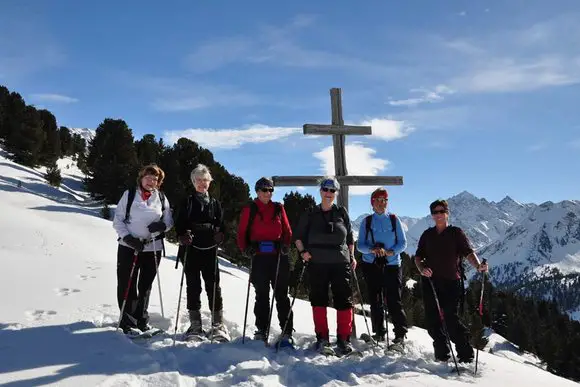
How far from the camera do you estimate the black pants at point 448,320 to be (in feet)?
20.6

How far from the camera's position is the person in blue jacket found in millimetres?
7098

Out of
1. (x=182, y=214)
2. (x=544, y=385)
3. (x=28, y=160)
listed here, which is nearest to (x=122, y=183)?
(x=28, y=160)

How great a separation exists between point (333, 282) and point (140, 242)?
280 cm

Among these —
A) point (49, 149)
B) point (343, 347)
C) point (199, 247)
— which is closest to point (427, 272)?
point (343, 347)

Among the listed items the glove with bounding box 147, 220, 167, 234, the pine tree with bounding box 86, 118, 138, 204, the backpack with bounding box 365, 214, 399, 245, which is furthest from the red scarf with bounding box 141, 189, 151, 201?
the pine tree with bounding box 86, 118, 138, 204

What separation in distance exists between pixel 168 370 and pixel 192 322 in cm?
151

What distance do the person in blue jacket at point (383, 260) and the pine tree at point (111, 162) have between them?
92.3 ft

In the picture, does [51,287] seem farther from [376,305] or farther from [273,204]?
[376,305]

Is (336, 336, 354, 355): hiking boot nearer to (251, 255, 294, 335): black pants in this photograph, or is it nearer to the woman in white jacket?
(251, 255, 294, 335): black pants

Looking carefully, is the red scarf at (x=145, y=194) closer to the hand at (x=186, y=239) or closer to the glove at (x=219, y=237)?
the hand at (x=186, y=239)

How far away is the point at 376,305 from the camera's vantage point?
24.3 ft

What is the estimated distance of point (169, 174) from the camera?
101ft

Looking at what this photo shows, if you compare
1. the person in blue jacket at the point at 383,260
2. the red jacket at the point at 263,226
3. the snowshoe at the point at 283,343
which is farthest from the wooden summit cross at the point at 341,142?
the snowshoe at the point at 283,343

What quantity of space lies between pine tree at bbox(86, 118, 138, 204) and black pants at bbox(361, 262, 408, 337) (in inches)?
1108
